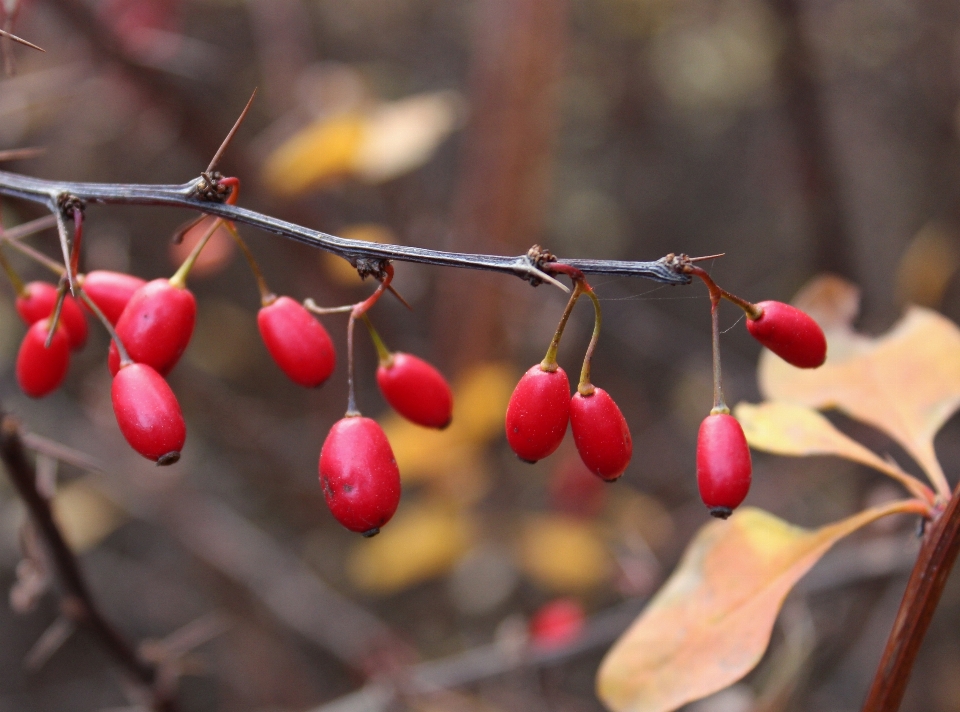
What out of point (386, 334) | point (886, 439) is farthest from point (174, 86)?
point (886, 439)

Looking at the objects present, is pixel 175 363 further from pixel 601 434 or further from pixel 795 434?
pixel 795 434

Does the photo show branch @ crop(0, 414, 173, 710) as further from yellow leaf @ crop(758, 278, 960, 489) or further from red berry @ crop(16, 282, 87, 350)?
yellow leaf @ crop(758, 278, 960, 489)

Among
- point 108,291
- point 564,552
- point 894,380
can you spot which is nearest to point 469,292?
point 564,552

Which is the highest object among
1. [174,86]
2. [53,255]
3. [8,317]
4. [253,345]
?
[174,86]

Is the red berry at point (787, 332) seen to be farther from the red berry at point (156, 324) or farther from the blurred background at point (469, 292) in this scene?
the blurred background at point (469, 292)

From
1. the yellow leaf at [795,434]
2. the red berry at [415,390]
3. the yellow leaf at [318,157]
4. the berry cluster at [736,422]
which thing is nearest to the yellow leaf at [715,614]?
the yellow leaf at [795,434]

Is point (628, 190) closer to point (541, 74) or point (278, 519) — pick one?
point (541, 74)
